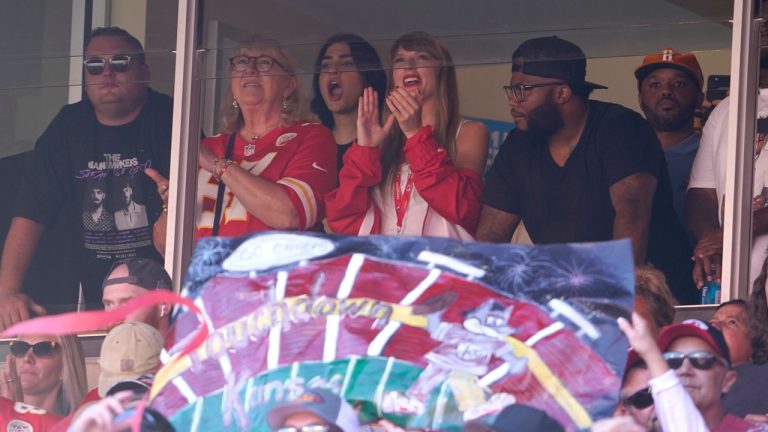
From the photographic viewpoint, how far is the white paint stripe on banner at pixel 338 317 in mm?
2387

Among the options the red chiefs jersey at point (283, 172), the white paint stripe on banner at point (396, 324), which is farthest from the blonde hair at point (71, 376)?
the white paint stripe on banner at point (396, 324)

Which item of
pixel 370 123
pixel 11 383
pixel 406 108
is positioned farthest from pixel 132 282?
pixel 406 108

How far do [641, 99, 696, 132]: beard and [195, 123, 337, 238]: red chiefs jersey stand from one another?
3.55 ft

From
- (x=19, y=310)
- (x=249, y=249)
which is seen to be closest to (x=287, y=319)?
(x=249, y=249)

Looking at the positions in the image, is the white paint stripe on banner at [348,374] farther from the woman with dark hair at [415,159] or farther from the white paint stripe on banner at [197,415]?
the woman with dark hair at [415,159]

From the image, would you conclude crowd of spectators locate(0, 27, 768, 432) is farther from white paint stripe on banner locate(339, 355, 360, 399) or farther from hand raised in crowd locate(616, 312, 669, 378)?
white paint stripe on banner locate(339, 355, 360, 399)

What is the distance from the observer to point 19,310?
15.4ft

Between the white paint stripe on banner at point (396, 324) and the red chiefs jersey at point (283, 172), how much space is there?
1955 mm

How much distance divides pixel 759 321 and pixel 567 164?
1018mm

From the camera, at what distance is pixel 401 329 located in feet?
7.93

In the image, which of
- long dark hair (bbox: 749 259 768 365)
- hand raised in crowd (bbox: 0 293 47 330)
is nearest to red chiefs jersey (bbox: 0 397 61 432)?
hand raised in crowd (bbox: 0 293 47 330)

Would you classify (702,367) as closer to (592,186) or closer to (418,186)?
(592,186)

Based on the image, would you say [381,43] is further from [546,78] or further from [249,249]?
[249,249]

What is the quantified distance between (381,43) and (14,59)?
154 cm
